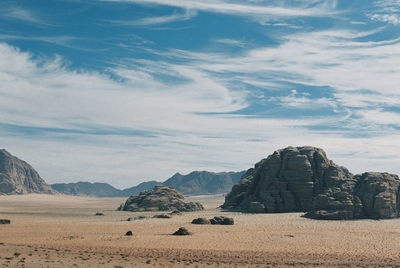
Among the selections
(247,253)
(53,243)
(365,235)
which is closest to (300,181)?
(365,235)

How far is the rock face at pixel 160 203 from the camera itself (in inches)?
3691

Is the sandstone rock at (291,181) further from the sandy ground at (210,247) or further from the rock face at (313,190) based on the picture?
the sandy ground at (210,247)

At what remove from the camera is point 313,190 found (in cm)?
8012

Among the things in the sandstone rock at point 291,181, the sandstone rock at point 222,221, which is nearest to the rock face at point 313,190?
the sandstone rock at point 291,181

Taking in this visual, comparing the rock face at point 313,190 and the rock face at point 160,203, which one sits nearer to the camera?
the rock face at point 313,190

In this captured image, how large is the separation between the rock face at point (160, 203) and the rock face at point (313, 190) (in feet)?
33.4

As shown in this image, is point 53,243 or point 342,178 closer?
point 53,243

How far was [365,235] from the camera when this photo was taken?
46.0m

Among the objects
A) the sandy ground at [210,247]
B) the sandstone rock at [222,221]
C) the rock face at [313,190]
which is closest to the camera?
the sandy ground at [210,247]

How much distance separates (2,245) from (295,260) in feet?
81.2

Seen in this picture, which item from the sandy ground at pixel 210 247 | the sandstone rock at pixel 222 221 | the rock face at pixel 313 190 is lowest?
the sandy ground at pixel 210 247

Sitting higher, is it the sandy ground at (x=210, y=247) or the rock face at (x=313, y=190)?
the rock face at (x=313, y=190)

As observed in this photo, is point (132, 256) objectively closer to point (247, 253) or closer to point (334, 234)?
point (247, 253)

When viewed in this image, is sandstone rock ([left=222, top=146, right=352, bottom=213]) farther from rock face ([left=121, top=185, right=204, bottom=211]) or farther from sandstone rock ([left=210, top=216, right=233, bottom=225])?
sandstone rock ([left=210, top=216, right=233, bottom=225])
